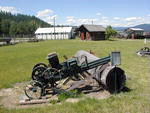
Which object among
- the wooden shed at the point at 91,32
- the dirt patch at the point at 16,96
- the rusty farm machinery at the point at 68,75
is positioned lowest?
the dirt patch at the point at 16,96

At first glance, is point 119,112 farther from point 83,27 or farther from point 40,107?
point 83,27

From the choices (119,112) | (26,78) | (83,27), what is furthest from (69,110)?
(83,27)

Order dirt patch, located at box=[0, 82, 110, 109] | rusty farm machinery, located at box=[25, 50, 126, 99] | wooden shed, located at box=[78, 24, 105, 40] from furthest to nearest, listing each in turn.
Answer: wooden shed, located at box=[78, 24, 105, 40]
rusty farm machinery, located at box=[25, 50, 126, 99]
dirt patch, located at box=[0, 82, 110, 109]

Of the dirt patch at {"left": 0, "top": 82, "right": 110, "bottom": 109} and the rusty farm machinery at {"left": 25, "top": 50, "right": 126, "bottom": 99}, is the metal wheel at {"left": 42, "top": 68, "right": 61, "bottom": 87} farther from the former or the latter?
the dirt patch at {"left": 0, "top": 82, "right": 110, "bottom": 109}

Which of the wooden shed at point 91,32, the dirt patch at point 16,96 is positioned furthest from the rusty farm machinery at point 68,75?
the wooden shed at point 91,32

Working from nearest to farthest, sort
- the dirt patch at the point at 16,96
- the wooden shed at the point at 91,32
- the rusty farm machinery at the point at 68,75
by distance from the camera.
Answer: the dirt patch at the point at 16,96
the rusty farm machinery at the point at 68,75
the wooden shed at the point at 91,32

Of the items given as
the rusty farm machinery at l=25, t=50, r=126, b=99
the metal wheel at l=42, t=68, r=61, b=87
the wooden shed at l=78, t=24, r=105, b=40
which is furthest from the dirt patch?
the wooden shed at l=78, t=24, r=105, b=40

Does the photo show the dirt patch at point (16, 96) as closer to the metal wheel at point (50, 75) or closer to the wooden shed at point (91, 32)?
the metal wheel at point (50, 75)

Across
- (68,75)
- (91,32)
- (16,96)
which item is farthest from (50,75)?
(91,32)

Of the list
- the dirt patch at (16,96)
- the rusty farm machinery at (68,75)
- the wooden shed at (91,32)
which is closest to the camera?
the dirt patch at (16,96)

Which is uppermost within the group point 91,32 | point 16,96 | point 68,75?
point 91,32

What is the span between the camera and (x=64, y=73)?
585cm

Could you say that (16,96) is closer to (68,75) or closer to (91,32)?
(68,75)

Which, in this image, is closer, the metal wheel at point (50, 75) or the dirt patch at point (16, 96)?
the dirt patch at point (16, 96)
